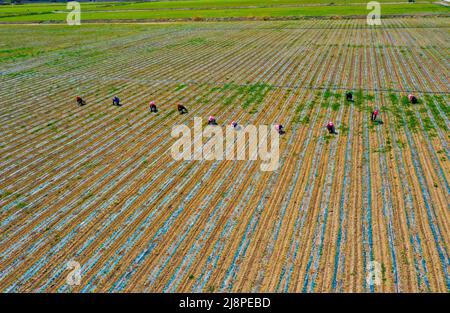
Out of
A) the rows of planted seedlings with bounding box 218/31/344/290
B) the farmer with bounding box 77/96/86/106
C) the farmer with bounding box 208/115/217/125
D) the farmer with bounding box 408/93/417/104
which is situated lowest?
the rows of planted seedlings with bounding box 218/31/344/290

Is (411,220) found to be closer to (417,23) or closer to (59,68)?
(59,68)

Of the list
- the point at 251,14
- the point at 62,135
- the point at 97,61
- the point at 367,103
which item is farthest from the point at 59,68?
the point at 251,14

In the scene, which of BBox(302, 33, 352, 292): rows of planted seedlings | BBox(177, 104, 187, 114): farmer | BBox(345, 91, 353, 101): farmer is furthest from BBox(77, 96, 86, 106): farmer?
BBox(345, 91, 353, 101): farmer

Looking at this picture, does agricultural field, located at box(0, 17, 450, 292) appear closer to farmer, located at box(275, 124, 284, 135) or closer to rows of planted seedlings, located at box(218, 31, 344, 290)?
rows of planted seedlings, located at box(218, 31, 344, 290)

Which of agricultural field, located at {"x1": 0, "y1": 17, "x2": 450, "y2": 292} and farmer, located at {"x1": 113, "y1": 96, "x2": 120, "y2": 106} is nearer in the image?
agricultural field, located at {"x1": 0, "y1": 17, "x2": 450, "y2": 292}

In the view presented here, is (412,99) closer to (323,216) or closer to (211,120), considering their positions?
(211,120)

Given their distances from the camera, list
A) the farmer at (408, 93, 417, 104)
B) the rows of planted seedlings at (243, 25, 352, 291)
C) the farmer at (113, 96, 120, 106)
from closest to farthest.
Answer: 1. the rows of planted seedlings at (243, 25, 352, 291)
2. the farmer at (408, 93, 417, 104)
3. the farmer at (113, 96, 120, 106)

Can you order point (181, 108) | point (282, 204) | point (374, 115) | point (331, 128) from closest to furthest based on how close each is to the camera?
point (282, 204) → point (331, 128) → point (374, 115) → point (181, 108)

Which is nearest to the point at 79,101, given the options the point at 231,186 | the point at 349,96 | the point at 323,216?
the point at 231,186

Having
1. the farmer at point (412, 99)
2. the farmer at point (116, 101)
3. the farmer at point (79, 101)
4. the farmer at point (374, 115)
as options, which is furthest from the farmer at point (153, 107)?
the farmer at point (412, 99)
